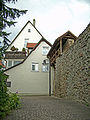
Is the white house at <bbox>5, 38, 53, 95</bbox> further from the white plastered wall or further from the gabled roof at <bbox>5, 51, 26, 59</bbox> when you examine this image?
the gabled roof at <bbox>5, 51, 26, 59</bbox>

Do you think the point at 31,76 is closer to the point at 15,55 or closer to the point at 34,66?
the point at 34,66

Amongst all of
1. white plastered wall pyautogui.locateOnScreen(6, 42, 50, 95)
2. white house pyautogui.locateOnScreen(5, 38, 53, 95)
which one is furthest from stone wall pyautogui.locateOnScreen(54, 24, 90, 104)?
white plastered wall pyautogui.locateOnScreen(6, 42, 50, 95)

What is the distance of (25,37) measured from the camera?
826 inches

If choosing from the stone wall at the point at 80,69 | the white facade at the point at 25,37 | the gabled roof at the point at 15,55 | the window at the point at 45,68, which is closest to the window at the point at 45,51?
the window at the point at 45,68

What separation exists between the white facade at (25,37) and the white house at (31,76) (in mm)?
4495

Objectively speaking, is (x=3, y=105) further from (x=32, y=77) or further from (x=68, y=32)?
(x=32, y=77)

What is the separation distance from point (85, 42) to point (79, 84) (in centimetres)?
220

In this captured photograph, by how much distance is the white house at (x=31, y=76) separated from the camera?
1560cm

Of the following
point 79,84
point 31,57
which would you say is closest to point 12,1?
point 79,84

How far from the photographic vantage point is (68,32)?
11289mm

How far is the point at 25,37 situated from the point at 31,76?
24.5 feet

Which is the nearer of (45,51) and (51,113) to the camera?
(51,113)

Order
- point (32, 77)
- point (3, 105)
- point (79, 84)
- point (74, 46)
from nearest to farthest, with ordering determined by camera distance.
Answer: point (3, 105) → point (79, 84) → point (74, 46) → point (32, 77)

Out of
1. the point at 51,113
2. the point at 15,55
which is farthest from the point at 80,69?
the point at 15,55
